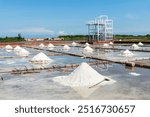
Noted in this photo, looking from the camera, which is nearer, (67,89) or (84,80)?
(67,89)

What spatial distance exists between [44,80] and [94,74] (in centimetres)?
220

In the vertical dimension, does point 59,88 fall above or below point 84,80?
below

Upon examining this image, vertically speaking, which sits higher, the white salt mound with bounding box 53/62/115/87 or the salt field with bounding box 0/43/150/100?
the white salt mound with bounding box 53/62/115/87

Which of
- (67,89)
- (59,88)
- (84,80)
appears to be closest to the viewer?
(67,89)

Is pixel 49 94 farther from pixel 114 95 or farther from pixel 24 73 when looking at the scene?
pixel 24 73

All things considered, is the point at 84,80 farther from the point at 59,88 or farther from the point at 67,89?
the point at 59,88

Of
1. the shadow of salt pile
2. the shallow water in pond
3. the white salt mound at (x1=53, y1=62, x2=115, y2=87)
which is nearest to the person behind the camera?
the shallow water in pond

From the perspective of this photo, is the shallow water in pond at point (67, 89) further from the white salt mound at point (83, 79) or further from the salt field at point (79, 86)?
the white salt mound at point (83, 79)

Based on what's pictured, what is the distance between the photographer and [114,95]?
8.65m

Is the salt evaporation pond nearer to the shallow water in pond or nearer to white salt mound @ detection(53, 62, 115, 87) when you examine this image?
the shallow water in pond

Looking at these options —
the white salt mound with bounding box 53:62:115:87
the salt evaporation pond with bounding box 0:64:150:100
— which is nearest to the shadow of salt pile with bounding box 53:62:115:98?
the white salt mound with bounding box 53:62:115:87

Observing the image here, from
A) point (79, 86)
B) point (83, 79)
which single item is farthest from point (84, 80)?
point (79, 86)

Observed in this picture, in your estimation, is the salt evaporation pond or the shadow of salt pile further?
the shadow of salt pile

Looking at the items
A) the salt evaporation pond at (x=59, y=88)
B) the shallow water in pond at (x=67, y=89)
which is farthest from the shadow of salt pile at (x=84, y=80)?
the salt evaporation pond at (x=59, y=88)
